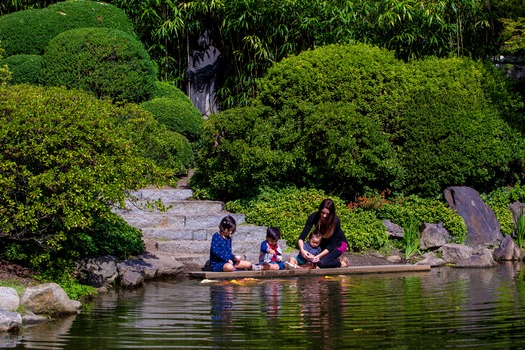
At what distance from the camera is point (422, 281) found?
12.8 metres

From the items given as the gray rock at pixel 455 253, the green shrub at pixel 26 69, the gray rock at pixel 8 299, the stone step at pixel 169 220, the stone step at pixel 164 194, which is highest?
the green shrub at pixel 26 69

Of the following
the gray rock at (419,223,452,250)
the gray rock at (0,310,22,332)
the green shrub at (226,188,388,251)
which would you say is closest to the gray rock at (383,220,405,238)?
the green shrub at (226,188,388,251)

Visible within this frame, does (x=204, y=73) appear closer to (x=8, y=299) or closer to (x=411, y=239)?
(x=411, y=239)

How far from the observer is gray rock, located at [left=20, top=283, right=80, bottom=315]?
375 inches

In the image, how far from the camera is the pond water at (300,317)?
7637mm

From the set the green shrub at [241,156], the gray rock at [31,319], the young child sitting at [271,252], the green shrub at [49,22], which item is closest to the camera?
the gray rock at [31,319]

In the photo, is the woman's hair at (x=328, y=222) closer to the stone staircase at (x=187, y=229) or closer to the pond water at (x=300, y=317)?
the stone staircase at (x=187, y=229)

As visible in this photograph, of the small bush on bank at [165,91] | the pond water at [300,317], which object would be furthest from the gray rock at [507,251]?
the small bush on bank at [165,91]

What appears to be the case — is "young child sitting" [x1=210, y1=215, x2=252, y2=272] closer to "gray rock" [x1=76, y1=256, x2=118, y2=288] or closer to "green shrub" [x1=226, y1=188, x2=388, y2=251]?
"gray rock" [x1=76, y1=256, x2=118, y2=288]

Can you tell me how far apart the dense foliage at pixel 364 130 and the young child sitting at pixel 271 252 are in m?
3.31

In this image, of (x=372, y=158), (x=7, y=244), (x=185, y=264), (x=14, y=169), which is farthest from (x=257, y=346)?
(x=372, y=158)

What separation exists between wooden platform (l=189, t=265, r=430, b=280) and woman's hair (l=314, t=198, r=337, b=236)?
721 mm

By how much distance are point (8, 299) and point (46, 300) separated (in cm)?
49

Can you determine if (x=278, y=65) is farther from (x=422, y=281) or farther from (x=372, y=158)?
(x=422, y=281)
